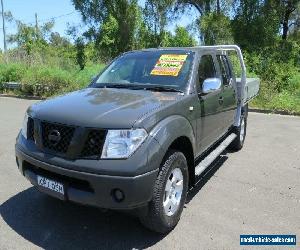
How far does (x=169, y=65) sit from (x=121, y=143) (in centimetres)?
185

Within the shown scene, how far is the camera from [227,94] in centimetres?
581

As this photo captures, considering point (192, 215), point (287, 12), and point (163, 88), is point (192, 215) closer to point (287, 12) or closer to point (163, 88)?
point (163, 88)

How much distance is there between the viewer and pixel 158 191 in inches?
140

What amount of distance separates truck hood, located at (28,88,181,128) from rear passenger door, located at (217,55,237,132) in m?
1.50

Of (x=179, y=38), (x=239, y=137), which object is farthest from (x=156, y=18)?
(x=239, y=137)

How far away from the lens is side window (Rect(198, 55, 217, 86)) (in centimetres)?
493

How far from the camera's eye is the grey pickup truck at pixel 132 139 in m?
3.36

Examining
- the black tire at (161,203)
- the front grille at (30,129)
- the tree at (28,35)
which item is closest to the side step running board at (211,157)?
the black tire at (161,203)

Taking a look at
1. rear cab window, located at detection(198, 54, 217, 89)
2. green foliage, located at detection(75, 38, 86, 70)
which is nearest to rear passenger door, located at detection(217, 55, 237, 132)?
rear cab window, located at detection(198, 54, 217, 89)

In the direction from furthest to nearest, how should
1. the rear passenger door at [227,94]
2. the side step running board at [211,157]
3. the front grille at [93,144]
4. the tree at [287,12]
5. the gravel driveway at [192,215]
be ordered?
1. the tree at [287,12]
2. the rear passenger door at [227,94]
3. the side step running board at [211,157]
4. the gravel driveway at [192,215]
5. the front grille at [93,144]

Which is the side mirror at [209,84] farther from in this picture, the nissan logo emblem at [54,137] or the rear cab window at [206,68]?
the nissan logo emblem at [54,137]

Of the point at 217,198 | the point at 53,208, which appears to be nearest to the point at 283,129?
the point at 217,198

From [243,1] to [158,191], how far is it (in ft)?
81.8

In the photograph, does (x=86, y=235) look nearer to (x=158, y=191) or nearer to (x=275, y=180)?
(x=158, y=191)
